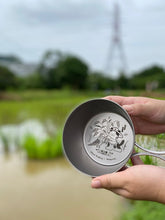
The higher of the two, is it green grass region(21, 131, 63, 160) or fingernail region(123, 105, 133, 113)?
fingernail region(123, 105, 133, 113)

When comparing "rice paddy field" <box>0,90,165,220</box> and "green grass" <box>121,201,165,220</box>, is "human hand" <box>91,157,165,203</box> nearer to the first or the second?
"rice paddy field" <box>0,90,165,220</box>

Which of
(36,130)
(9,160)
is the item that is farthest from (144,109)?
(36,130)

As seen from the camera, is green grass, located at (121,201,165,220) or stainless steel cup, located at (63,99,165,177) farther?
green grass, located at (121,201,165,220)

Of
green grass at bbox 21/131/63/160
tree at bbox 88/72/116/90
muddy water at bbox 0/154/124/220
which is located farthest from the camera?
tree at bbox 88/72/116/90

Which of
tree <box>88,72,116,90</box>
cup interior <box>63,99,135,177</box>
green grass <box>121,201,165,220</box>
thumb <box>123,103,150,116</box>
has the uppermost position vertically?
tree <box>88,72,116,90</box>

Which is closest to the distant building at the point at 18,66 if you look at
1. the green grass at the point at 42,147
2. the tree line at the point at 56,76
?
the tree line at the point at 56,76

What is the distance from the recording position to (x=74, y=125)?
20.0 inches

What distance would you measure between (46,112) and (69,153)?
2331 millimetres

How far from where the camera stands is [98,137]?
19.2 inches

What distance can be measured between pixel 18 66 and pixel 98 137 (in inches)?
125

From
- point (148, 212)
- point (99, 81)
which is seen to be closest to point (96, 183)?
point (148, 212)

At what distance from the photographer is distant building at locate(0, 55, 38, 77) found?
3.31 metres

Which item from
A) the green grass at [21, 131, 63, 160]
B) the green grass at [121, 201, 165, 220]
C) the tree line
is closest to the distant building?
the tree line

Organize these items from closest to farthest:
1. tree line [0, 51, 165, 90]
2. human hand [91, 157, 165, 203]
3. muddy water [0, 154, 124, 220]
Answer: human hand [91, 157, 165, 203], muddy water [0, 154, 124, 220], tree line [0, 51, 165, 90]
